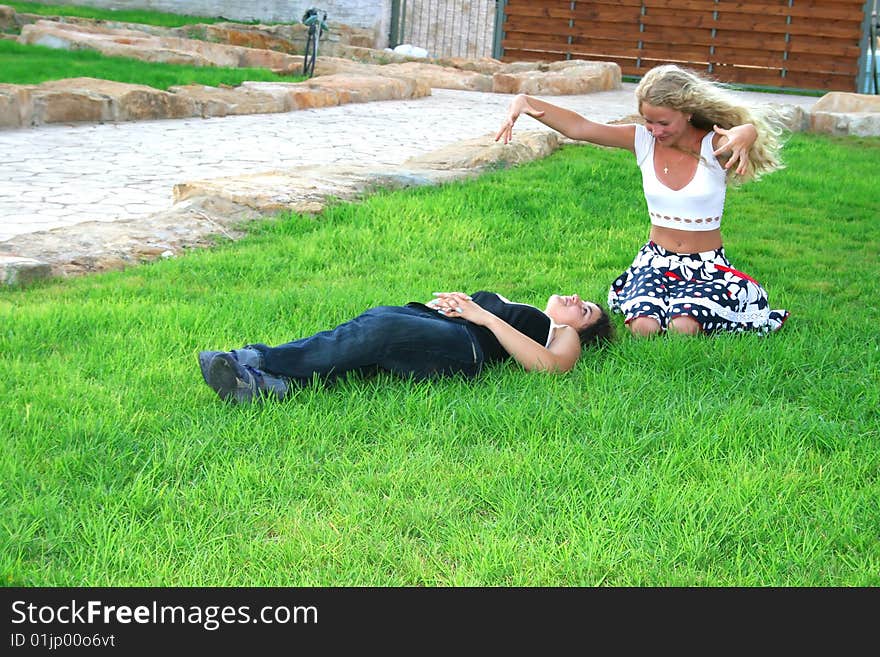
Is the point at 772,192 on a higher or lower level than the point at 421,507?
higher

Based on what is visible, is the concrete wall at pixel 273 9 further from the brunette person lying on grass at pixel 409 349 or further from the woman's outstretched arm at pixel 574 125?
the brunette person lying on grass at pixel 409 349

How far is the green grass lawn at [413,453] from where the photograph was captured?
2432 mm

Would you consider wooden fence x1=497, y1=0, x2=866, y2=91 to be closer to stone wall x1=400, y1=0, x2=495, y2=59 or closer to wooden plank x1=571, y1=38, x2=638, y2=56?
wooden plank x1=571, y1=38, x2=638, y2=56

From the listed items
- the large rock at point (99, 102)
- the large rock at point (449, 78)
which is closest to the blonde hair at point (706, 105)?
the large rock at point (99, 102)

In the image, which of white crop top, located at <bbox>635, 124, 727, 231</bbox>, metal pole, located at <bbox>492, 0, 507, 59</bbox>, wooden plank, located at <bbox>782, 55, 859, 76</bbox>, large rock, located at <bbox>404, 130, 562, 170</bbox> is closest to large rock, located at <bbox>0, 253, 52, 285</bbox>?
white crop top, located at <bbox>635, 124, 727, 231</bbox>

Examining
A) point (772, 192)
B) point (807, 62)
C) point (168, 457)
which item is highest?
point (807, 62)

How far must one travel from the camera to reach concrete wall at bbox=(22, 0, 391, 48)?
21344 mm

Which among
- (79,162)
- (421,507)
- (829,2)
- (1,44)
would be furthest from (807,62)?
(421,507)

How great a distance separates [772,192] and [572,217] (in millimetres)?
2161

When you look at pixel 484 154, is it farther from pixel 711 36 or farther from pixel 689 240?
pixel 711 36

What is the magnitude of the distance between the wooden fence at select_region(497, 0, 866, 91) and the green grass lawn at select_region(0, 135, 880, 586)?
52.9 feet

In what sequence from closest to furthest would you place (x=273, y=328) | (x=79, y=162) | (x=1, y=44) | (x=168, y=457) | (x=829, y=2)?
(x=168, y=457) < (x=273, y=328) < (x=79, y=162) < (x=1, y=44) < (x=829, y=2)
